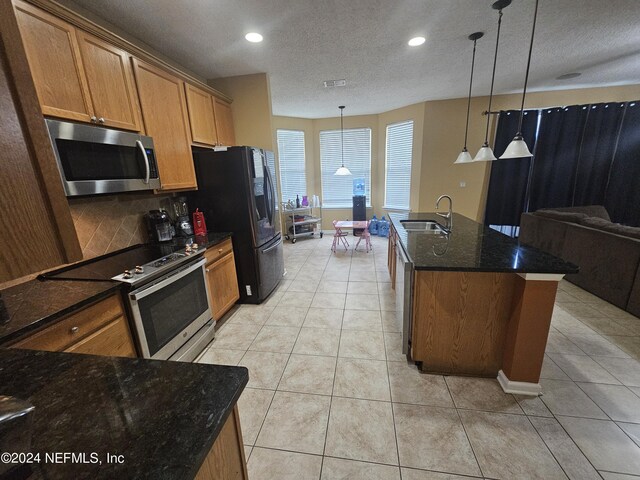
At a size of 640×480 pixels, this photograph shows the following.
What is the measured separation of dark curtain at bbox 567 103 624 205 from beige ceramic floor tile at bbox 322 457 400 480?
5.46 m

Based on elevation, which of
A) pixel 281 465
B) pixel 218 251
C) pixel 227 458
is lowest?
pixel 281 465

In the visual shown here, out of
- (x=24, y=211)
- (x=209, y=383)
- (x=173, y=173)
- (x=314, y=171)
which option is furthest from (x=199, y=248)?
(x=314, y=171)

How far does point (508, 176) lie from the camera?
14.8 ft

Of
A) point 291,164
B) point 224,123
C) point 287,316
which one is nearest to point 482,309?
point 287,316

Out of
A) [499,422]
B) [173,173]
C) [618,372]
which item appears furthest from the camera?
[173,173]

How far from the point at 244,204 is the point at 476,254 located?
2.08 metres

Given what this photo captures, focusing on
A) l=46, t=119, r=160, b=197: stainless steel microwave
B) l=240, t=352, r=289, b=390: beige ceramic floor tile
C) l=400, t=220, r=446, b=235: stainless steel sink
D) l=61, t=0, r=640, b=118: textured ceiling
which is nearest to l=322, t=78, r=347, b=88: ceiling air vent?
l=61, t=0, r=640, b=118: textured ceiling

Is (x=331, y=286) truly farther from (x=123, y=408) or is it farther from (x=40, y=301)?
(x=123, y=408)

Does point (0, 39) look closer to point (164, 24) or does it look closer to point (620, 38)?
point (164, 24)

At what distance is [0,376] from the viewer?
2.41ft

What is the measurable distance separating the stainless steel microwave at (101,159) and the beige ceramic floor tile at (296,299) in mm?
1766

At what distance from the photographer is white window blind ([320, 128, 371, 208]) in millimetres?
5707

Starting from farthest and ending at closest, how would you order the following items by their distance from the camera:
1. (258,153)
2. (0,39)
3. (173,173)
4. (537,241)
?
(537,241), (258,153), (173,173), (0,39)

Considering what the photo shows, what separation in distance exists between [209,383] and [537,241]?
4.51 metres
